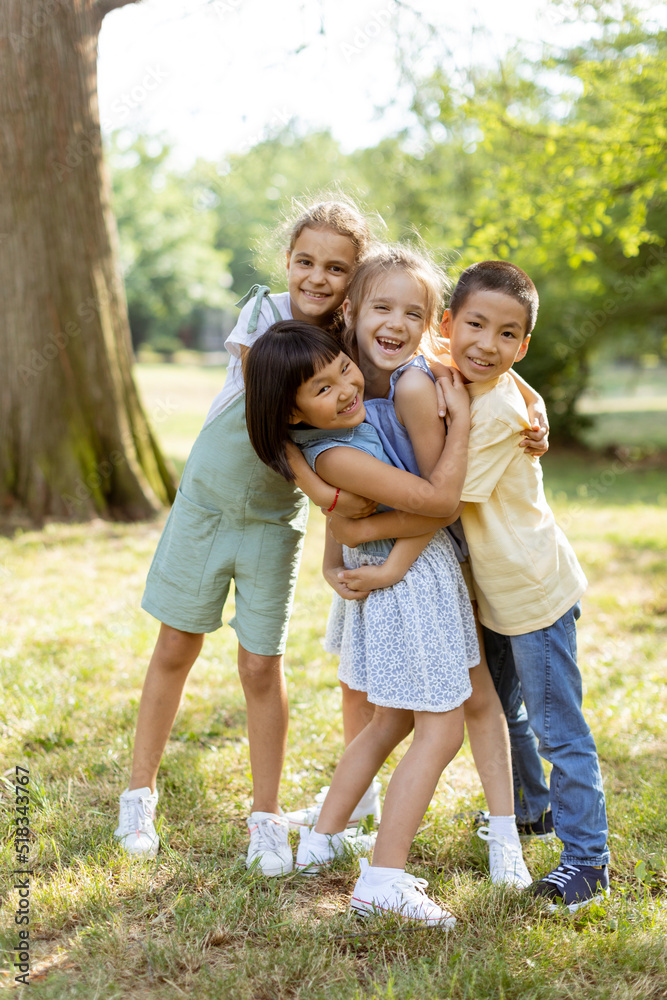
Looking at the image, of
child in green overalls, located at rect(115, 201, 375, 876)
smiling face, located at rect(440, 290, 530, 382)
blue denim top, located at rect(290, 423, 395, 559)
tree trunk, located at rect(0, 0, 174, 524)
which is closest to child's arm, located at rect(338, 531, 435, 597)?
blue denim top, located at rect(290, 423, 395, 559)

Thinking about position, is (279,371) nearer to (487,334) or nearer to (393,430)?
(393,430)

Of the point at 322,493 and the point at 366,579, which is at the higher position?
the point at 322,493

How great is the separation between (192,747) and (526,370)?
39.1ft

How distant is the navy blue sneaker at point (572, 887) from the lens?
6.79 ft

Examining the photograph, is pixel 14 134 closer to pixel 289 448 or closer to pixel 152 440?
pixel 152 440

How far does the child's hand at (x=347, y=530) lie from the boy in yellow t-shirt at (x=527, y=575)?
28 centimetres

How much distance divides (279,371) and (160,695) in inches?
43.2

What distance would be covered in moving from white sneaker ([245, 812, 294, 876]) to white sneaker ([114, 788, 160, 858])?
0.94 ft

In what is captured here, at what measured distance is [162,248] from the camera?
3119cm

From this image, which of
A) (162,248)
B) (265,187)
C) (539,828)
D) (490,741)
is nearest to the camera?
(490,741)

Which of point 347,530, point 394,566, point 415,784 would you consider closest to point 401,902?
point 415,784

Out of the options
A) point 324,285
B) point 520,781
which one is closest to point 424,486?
point 324,285

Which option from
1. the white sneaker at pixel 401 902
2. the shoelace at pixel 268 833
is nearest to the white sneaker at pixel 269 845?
the shoelace at pixel 268 833

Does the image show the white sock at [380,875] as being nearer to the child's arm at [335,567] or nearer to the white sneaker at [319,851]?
the white sneaker at [319,851]
